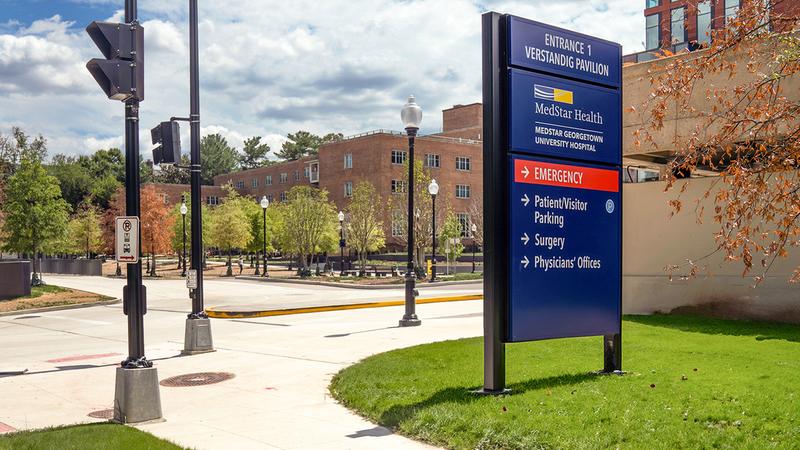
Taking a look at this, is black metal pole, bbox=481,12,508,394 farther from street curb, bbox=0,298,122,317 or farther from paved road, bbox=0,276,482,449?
street curb, bbox=0,298,122,317

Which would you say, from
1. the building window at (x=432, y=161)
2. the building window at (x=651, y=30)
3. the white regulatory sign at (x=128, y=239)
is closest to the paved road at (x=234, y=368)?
the white regulatory sign at (x=128, y=239)

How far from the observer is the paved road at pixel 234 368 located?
26.1 ft

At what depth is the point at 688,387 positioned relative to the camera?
836 cm

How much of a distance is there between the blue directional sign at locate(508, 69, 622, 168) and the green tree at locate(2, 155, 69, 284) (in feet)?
128

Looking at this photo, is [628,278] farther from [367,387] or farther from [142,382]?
[142,382]

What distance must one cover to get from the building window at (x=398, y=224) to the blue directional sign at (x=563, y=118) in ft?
162

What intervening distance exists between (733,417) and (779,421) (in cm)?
38

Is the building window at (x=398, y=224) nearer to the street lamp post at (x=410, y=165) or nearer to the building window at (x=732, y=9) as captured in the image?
the building window at (x=732, y=9)

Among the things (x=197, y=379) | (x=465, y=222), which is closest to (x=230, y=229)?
(x=465, y=222)

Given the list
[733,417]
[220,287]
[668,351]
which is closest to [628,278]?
[668,351]

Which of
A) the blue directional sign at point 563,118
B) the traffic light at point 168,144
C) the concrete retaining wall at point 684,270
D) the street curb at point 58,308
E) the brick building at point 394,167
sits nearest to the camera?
the blue directional sign at point 563,118

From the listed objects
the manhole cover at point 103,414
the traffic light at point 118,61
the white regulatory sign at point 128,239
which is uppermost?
the traffic light at point 118,61

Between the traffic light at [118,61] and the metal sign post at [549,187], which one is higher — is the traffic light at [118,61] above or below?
above

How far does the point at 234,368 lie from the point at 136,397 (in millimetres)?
4169
